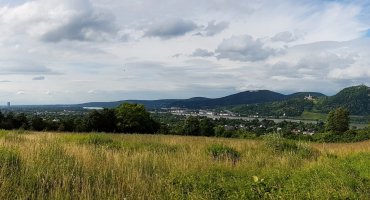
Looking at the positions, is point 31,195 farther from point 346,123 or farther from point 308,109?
point 308,109

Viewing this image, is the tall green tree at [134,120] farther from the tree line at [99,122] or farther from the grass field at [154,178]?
the grass field at [154,178]

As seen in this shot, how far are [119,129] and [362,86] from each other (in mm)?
143595

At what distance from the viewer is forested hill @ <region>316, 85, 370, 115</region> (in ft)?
473

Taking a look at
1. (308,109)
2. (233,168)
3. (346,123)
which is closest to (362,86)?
(308,109)

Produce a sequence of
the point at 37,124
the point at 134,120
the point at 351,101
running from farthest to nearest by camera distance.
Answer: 1. the point at 351,101
2. the point at 134,120
3. the point at 37,124

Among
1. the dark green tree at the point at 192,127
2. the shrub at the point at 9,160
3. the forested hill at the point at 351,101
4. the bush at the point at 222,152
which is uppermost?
the forested hill at the point at 351,101

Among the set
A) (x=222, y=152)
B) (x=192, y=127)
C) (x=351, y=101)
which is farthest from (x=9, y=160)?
(x=351, y=101)

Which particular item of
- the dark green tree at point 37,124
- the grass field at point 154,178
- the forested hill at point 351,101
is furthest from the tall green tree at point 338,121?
the forested hill at point 351,101

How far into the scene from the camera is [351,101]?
150 metres

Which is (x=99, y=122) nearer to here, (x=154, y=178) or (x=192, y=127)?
(x=192, y=127)

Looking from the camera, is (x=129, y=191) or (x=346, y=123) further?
(x=346, y=123)

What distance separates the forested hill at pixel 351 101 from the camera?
5674 inches

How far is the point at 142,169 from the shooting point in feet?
30.8

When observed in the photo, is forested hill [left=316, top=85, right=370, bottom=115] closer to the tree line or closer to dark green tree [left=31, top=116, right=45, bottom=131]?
the tree line
